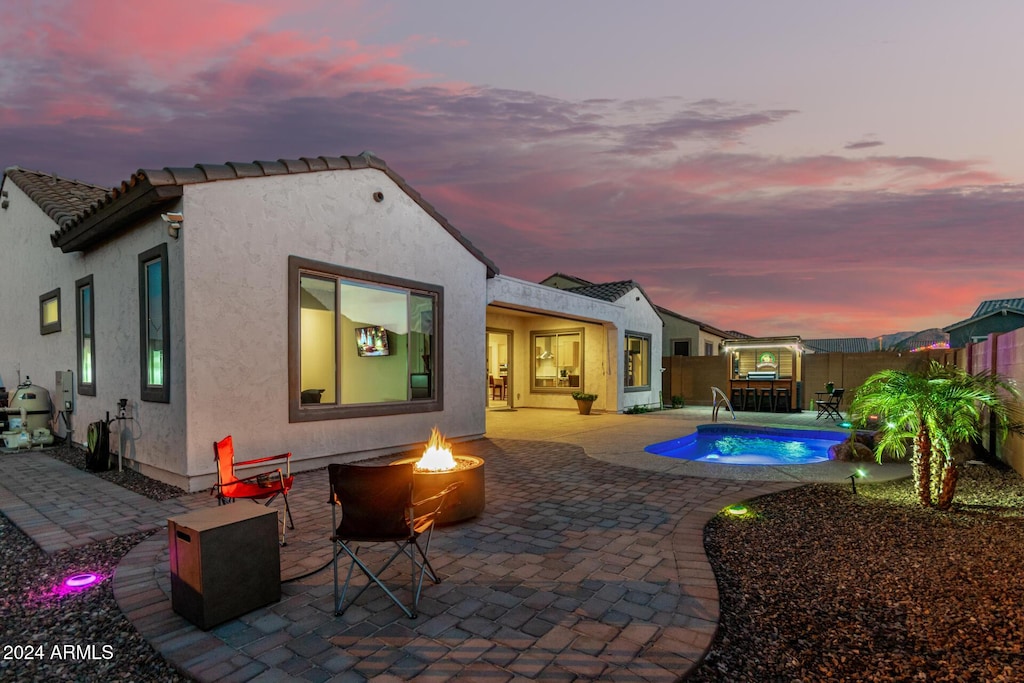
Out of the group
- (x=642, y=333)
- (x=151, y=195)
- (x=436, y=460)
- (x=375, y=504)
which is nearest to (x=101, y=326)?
(x=151, y=195)

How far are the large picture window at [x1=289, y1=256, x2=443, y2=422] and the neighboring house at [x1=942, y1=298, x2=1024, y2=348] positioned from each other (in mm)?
24997

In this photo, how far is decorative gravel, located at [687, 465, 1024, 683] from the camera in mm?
2391

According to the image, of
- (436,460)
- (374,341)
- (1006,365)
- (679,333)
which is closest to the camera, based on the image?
(436,460)

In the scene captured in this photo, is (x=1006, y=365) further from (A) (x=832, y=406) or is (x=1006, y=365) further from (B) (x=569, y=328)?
(B) (x=569, y=328)

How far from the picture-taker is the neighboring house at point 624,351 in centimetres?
1533

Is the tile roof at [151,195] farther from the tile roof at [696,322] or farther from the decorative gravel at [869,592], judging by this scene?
the tile roof at [696,322]

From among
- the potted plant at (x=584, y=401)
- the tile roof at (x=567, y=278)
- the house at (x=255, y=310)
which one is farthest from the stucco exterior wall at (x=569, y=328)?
the tile roof at (x=567, y=278)

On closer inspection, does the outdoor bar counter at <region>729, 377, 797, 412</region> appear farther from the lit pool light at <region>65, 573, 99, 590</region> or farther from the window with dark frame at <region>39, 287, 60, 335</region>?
the window with dark frame at <region>39, 287, 60, 335</region>

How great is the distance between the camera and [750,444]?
36.7ft

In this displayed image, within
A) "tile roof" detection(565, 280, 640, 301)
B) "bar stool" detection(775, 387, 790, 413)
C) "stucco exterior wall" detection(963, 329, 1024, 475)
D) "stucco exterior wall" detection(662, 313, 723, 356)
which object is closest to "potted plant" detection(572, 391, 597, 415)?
"tile roof" detection(565, 280, 640, 301)

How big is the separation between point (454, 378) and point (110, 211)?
5217 mm

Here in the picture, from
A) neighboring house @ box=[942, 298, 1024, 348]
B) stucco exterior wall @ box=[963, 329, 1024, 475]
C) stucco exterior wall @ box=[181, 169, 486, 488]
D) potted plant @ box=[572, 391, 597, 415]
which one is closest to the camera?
stucco exterior wall @ box=[181, 169, 486, 488]

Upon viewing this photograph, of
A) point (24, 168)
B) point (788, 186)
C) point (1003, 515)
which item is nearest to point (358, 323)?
point (1003, 515)

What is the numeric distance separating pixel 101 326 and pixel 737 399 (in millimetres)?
16446
